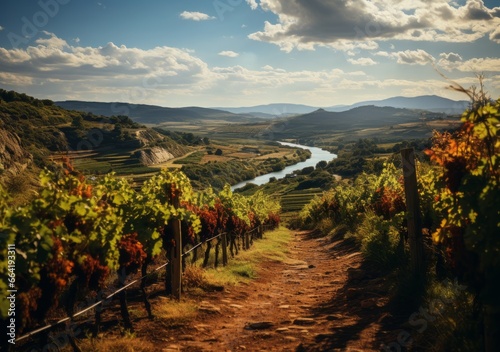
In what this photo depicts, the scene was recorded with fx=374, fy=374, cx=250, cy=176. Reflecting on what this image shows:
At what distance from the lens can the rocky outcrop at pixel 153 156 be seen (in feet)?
404

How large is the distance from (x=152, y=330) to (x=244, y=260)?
29.5 ft

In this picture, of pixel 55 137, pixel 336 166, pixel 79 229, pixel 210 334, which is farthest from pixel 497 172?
pixel 336 166

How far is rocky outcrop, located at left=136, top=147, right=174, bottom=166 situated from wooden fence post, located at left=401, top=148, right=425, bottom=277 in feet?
387

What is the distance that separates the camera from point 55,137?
→ 4063 inches

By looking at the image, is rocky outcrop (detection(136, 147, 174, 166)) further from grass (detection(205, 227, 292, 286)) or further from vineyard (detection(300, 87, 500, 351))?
vineyard (detection(300, 87, 500, 351))

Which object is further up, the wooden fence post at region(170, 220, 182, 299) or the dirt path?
the wooden fence post at region(170, 220, 182, 299)

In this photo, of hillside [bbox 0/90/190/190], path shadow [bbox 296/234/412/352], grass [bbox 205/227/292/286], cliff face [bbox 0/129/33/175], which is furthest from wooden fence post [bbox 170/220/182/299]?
hillside [bbox 0/90/190/190]

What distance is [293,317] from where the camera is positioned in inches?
336

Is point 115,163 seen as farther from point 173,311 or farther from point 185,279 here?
point 173,311

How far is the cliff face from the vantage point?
2510 inches

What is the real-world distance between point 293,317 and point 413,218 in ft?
11.7

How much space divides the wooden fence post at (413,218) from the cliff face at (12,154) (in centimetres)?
6779

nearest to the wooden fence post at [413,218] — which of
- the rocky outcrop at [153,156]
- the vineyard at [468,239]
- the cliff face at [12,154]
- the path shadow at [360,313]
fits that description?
the vineyard at [468,239]

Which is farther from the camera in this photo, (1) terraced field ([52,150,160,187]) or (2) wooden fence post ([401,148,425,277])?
(1) terraced field ([52,150,160,187])
